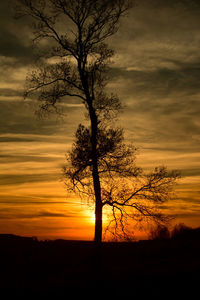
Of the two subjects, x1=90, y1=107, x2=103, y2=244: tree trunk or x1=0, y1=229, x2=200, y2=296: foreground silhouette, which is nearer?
x1=0, y1=229, x2=200, y2=296: foreground silhouette

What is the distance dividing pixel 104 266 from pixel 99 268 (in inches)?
126

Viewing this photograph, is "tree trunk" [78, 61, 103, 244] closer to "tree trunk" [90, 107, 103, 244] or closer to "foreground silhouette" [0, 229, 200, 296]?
"tree trunk" [90, 107, 103, 244]

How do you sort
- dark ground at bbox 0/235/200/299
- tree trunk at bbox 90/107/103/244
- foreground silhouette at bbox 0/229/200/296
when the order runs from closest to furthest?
dark ground at bbox 0/235/200/299 → foreground silhouette at bbox 0/229/200/296 → tree trunk at bbox 90/107/103/244

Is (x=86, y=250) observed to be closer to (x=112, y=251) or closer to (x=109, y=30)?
(x=112, y=251)

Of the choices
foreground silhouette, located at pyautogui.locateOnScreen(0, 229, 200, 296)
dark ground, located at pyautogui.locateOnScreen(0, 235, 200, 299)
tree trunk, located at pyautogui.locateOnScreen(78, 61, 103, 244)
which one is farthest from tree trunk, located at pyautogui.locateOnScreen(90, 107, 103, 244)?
dark ground, located at pyautogui.locateOnScreen(0, 235, 200, 299)

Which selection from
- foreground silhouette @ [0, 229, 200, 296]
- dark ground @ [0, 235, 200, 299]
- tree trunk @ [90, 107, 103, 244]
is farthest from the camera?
tree trunk @ [90, 107, 103, 244]

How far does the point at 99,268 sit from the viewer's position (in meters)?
16.3

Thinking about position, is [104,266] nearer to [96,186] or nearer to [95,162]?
[96,186]

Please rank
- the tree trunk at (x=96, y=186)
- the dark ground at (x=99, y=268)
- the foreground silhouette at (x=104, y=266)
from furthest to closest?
the tree trunk at (x=96, y=186)
the foreground silhouette at (x=104, y=266)
the dark ground at (x=99, y=268)

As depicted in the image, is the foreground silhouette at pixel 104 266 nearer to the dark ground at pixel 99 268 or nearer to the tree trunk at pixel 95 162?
the dark ground at pixel 99 268

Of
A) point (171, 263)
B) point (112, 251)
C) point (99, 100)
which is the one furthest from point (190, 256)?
point (99, 100)

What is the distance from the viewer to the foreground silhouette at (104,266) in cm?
1558

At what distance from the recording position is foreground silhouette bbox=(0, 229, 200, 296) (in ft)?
51.1

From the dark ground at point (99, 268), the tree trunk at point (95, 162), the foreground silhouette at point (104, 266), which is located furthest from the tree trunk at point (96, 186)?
the dark ground at point (99, 268)
